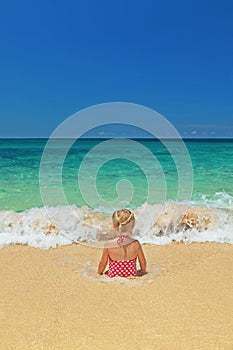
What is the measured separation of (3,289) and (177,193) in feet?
26.0

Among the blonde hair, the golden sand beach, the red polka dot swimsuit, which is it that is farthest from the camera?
the blonde hair

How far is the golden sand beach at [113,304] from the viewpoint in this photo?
271cm

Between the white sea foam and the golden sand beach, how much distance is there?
27.9 inches

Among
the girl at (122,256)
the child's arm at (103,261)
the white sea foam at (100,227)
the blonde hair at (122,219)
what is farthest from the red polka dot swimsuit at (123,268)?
the white sea foam at (100,227)

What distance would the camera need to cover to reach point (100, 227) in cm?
610

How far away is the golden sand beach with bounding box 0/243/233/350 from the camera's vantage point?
271 cm

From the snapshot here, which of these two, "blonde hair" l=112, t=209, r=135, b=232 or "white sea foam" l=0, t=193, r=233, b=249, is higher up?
"blonde hair" l=112, t=209, r=135, b=232

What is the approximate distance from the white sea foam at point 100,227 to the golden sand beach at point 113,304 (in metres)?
0.71

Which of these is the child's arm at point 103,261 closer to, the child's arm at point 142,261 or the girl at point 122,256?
the girl at point 122,256

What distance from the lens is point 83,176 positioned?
14.8 metres

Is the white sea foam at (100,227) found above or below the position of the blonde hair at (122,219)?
below

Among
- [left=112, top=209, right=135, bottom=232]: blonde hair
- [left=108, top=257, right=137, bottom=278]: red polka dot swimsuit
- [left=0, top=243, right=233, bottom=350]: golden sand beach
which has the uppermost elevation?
[left=112, top=209, right=135, bottom=232]: blonde hair

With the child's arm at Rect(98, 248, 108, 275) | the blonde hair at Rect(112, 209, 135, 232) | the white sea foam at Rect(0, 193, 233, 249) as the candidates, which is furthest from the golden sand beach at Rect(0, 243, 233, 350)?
the white sea foam at Rect(0, 193, 233, 249)

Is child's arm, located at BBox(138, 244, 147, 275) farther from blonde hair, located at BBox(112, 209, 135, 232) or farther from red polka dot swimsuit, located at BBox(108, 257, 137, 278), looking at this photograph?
blonde hair, located at BBox(112, 209, 135, 232)
